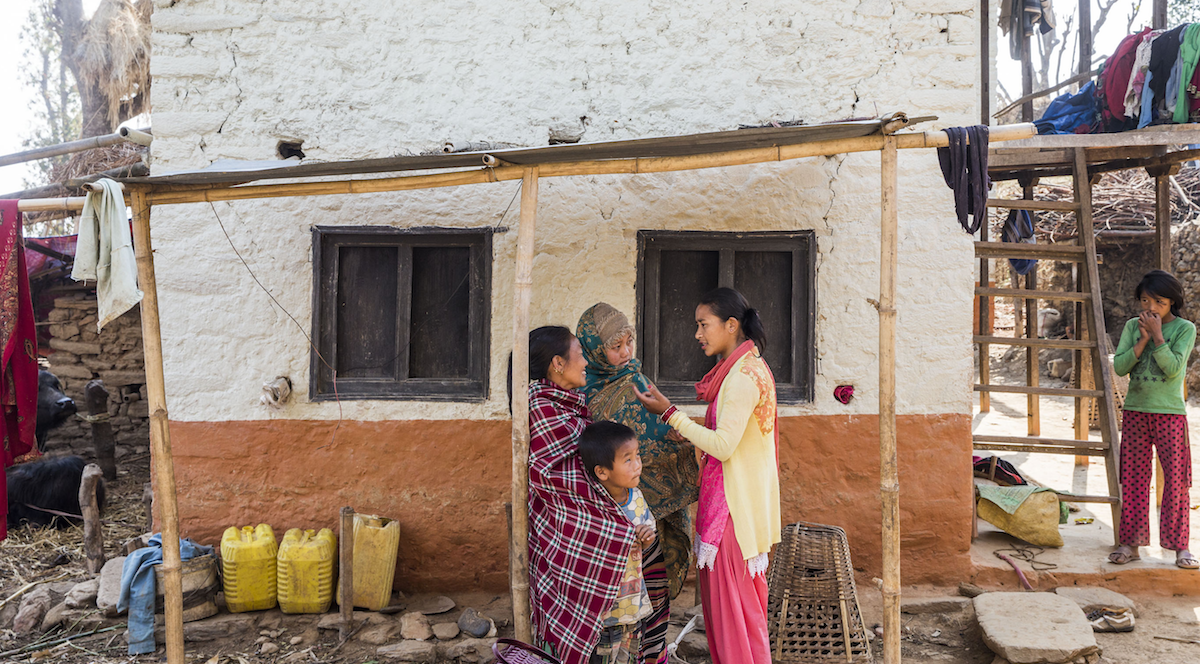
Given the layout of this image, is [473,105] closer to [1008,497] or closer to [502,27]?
[502,27]

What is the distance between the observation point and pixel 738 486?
2771 millimetres

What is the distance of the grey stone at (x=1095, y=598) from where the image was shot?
376 cm

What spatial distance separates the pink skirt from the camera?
279 cm

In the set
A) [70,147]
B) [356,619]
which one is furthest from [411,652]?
[70,147]

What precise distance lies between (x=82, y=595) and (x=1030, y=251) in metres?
6.17

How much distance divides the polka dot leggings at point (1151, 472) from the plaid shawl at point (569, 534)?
3401 millimetres

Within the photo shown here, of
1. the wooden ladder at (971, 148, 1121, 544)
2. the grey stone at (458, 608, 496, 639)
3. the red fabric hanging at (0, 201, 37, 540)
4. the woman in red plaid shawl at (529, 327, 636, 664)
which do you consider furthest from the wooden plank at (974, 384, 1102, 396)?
the red fabric hanging at (0, 201, 37, 540)

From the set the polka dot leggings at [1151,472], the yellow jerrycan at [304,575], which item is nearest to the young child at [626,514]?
the yellow jerrycan at [304,575]

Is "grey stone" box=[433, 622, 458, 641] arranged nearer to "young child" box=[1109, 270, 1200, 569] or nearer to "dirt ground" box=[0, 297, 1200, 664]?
"dirt ground" box=[0, 297, 1200, 664]

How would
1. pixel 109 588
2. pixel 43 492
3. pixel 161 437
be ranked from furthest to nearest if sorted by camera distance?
pixel 43 492 → pixel 109 588 → pixel 161 437

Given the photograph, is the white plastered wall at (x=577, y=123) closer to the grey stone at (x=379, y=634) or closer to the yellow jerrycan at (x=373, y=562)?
the yellow jerrycan at (x=373, y=562)

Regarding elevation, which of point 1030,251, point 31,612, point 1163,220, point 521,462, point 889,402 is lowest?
point 31,612

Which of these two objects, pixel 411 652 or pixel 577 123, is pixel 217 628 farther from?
pixel 577 123

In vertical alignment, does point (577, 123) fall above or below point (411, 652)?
above
